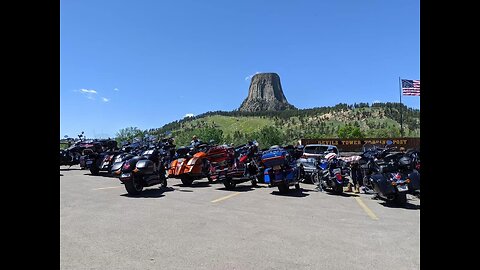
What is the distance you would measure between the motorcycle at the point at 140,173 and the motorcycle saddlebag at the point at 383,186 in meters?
6.88

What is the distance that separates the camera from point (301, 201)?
9859mm

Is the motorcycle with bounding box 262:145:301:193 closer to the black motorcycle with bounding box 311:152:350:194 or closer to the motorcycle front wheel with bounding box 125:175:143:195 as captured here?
the black motorcycle with bounding box 311:152:350:194

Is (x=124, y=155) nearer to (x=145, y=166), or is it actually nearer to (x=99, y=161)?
(x=99, y=161)

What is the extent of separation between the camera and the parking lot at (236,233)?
184 inches

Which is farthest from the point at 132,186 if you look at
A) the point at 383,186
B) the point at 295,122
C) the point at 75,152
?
the point at 295,122

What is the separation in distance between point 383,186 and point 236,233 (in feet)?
16.4

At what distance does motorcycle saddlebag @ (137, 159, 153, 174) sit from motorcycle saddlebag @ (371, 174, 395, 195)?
6877 mm

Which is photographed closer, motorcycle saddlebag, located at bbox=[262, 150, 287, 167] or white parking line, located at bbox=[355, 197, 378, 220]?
white parking line, located at bbox=[355, 197, 378, 220]

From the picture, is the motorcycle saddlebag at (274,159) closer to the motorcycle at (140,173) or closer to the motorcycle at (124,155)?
the motorcycle at (140,173)

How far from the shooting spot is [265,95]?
13812cm

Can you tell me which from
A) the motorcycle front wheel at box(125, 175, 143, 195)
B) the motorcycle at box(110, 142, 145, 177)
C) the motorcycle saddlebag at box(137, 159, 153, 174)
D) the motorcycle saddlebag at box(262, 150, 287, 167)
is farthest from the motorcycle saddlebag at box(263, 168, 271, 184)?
the motorcycle at box(110, 142, 145, 177)

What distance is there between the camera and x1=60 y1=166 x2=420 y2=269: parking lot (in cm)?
468
